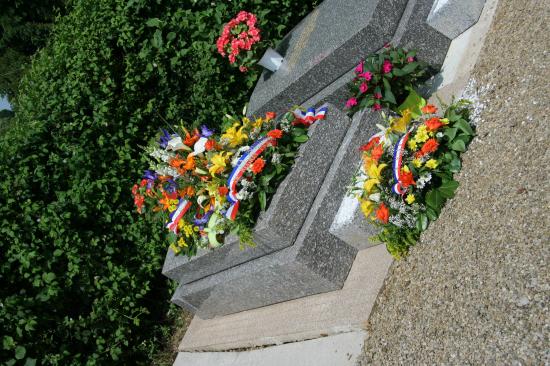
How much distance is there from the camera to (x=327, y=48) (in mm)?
4898

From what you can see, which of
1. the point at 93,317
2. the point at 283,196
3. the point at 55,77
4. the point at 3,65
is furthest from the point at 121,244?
the point at 3,65

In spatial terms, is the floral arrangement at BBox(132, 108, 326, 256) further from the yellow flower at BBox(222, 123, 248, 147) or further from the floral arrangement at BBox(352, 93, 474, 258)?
the floral arrangement at BBox(352, 93, 474, 258)

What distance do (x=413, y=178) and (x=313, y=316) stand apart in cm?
126

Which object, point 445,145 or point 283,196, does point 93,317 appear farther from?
point 445,145

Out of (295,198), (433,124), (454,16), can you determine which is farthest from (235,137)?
(454,16)

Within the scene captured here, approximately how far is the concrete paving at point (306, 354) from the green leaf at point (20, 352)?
1510 mm

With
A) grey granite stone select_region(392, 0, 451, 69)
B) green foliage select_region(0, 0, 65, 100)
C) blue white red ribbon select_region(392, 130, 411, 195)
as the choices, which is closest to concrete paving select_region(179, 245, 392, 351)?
blue white red ribbon select_region(392, 130, 411, 195)

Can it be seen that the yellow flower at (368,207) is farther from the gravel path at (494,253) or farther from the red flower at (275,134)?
the red flower at (275,134)

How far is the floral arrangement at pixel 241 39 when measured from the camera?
5.79 meters

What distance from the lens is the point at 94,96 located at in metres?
6.16

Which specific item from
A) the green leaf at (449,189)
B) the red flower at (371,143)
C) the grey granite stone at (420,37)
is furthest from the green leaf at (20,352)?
the grey granite stone at (420,37)

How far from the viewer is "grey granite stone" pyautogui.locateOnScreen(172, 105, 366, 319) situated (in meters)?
4.04

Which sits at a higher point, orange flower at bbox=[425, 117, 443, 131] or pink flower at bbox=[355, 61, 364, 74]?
orange flower at bbox=[425, 117, 443, 131]

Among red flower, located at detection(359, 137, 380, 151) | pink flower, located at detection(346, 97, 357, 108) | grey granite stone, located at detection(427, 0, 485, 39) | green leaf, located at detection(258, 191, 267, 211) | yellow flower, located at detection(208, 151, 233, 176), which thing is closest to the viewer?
red flower, located at detection(359, 137, 380, 151)
